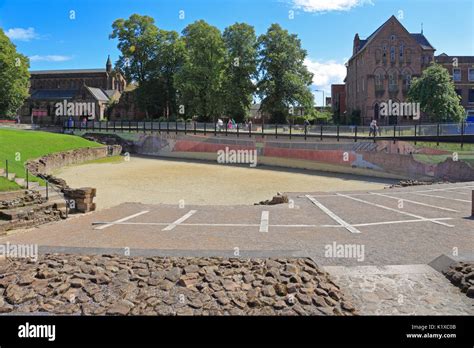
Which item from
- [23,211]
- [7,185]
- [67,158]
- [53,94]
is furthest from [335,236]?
[53,94]

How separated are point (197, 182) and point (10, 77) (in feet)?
171

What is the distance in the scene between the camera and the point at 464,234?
10.1 metres

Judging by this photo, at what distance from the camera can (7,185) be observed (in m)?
17.3

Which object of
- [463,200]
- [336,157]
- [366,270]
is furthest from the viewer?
[336,157]

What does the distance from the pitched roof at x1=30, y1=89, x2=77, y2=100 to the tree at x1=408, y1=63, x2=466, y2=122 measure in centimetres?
8093

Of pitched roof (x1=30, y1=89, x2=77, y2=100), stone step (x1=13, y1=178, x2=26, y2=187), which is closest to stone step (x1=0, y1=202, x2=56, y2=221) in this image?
stone step (x1=13, y1=178, x2=26, y2=187)

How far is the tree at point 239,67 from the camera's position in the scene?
168 ft

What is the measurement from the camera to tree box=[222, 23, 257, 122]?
51.2 meters

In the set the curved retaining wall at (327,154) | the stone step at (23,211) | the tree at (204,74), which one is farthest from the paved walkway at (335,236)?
the tree at (204,74)

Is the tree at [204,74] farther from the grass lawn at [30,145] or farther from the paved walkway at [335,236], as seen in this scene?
the paved walkway at [335,236]

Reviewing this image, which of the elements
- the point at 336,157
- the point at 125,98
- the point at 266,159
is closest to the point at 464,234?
the point at 336,157

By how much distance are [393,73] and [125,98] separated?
165ft

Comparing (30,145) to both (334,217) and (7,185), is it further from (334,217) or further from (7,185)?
(334,217)
